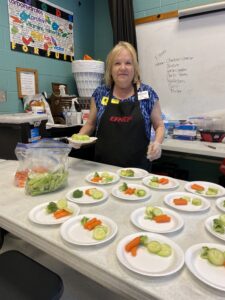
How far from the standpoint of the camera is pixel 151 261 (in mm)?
578

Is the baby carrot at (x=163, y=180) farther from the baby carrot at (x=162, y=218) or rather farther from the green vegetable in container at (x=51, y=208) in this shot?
the green vegetable in container at (x=51, y=208)

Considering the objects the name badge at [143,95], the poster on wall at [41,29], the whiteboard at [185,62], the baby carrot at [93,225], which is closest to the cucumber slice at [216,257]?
the baby carrot at [93,225]

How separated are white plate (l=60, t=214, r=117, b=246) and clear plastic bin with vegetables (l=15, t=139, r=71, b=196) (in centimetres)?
26

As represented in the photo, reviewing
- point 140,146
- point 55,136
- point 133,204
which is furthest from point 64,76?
point 133,204

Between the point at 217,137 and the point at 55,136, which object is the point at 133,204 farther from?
the point at 217,137

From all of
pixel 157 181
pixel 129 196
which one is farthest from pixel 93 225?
pixel 157 181

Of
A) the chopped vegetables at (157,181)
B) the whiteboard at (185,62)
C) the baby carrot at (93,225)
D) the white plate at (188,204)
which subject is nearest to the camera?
the baby carrot at (93,225)

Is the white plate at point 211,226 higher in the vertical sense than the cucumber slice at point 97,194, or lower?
lower

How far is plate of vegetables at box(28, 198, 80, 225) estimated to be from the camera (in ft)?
2.42

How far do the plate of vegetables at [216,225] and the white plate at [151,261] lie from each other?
14cm

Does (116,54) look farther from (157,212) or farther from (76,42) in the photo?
(76,42)

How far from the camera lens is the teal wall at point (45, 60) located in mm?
1897

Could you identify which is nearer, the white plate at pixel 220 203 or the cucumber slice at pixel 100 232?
the cucumber slice at pixel 100 232

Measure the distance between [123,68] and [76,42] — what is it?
4.56 ft
